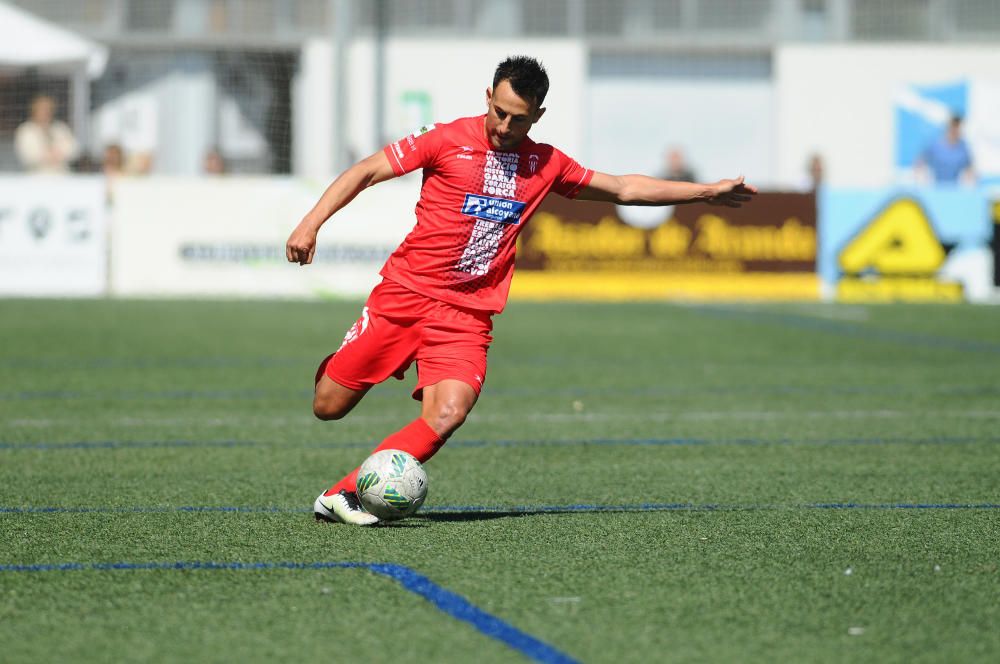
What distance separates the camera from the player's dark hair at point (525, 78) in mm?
5879

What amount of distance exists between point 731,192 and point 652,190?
0.31 meters

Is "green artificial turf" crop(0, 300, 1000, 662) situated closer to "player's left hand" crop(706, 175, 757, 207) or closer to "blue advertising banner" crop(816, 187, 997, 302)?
"player's left hand" crop(706, 175, 757, 207)

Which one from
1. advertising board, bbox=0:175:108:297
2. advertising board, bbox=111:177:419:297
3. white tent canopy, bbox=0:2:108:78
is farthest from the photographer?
white tent canopy, bbox=0:2:108:78

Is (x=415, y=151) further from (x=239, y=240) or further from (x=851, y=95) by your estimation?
(x=851, y=95)

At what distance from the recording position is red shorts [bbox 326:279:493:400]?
6.20m

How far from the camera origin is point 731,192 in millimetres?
6539

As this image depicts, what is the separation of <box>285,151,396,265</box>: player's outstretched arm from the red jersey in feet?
0.57

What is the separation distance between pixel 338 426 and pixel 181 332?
6.33 metres

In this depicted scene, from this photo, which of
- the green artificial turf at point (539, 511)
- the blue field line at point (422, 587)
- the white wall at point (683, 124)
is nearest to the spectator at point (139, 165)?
the green artificial turf at point (539, 511)

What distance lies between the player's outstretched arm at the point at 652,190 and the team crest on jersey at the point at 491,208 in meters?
0.32

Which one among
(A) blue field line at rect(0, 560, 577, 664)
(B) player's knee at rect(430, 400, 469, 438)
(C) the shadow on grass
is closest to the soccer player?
(B) player's knee at rect(430, 400, 469, 438)

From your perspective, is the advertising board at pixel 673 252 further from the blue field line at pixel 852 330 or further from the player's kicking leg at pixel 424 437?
the player's kicking leg at pixel 424 437

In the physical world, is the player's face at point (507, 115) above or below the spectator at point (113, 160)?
above

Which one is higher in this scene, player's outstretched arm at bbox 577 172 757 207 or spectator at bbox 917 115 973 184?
player's outstretched arm at bbox 577 172 757 207
